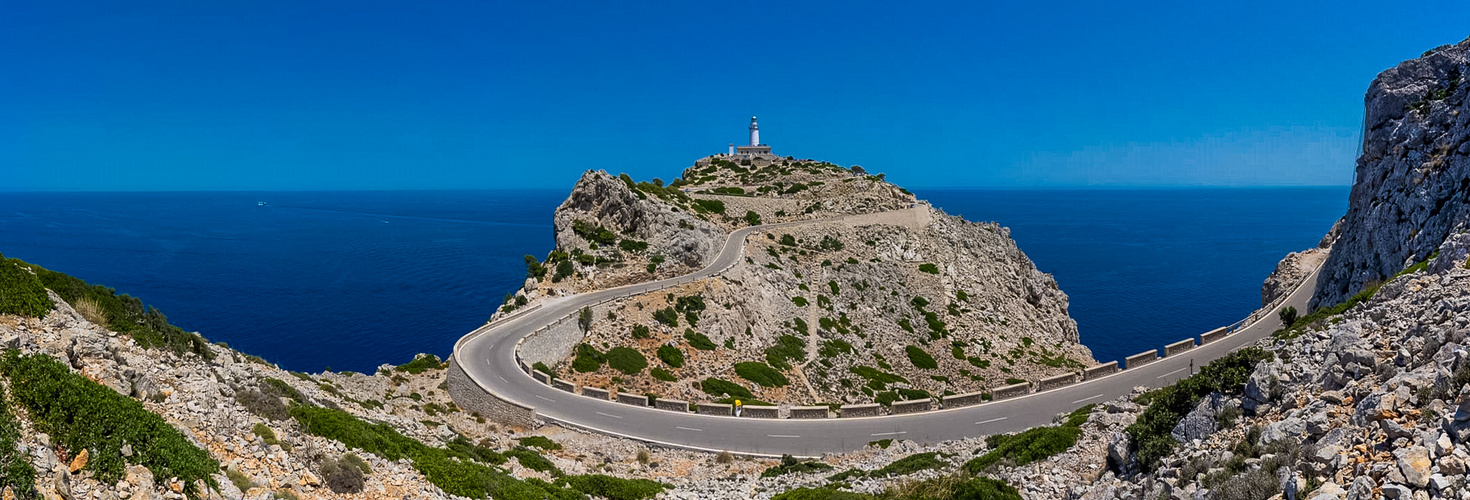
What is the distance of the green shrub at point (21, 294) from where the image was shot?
13.4 m

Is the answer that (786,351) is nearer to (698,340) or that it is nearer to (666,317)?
(698,340)

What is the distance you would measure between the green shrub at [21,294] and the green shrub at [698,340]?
2673 cm

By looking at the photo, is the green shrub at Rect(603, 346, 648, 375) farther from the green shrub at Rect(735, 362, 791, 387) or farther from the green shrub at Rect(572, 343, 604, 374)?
the green shrub at Rect(735, 362, 791, 387)

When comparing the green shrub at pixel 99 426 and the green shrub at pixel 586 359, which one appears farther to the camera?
the green shrub at pixel 586 359

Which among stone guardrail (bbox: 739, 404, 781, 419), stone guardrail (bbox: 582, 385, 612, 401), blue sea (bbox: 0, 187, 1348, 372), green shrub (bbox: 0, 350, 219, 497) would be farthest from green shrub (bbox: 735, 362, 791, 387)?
blue sea (bbox: 0, 187, 1348, 372)

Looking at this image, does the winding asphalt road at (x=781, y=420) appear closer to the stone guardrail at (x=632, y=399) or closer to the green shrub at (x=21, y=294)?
the stone guardrail at (x=632, y=399)

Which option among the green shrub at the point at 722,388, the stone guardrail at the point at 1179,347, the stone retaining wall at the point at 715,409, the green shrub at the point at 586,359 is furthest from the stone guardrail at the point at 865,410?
the stone guardrail at the point at 1179,347

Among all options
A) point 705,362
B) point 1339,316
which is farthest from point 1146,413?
point 705,362

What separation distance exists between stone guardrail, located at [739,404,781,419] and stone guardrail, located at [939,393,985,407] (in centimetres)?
743

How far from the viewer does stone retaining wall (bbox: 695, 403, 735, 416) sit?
2848 centimetres

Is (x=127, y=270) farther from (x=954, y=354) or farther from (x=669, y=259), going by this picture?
(x=954, y=354)

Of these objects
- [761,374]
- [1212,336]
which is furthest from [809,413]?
[1212,336]

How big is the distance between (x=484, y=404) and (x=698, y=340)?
13846 mm

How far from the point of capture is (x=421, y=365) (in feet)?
109
